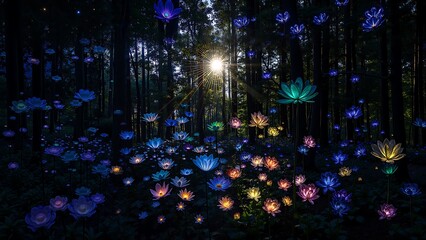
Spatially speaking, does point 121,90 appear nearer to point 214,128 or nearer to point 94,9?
point 94,9

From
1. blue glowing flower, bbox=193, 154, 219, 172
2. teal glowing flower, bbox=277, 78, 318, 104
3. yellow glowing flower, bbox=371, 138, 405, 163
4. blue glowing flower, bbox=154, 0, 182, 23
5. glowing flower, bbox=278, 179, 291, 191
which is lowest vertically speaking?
glowing flower, bbox=278, 179, 291, 191

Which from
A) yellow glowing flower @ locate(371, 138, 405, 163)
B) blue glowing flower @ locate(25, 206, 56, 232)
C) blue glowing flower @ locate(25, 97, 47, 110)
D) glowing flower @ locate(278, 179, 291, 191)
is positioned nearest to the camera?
blue glowing flower @ locate(25, 206, 56, 232)

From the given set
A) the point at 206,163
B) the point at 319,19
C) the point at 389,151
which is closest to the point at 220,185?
the point at 206,163

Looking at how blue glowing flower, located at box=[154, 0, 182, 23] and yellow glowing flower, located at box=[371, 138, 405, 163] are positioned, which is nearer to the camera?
blue glowing flower, located at box=[154, 0, 182, 23]

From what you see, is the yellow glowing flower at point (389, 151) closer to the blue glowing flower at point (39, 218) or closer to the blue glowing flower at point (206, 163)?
the blue glowing flower at point (206, 163)

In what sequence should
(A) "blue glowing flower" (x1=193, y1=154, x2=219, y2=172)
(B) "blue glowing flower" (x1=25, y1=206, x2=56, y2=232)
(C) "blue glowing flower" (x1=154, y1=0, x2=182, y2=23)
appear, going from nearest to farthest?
(B) "blue glowing flower" (x1=25, y1=206, x2=56, y2=232), (C) "blue glowing flower" (x1=154, y1=0, x2=182, y2=23), (A) "blue glowing flower" (x1=193, y1=154, x2=219, y2=172)

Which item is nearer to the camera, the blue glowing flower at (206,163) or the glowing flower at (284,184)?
the blue glowing flower at (206,163)

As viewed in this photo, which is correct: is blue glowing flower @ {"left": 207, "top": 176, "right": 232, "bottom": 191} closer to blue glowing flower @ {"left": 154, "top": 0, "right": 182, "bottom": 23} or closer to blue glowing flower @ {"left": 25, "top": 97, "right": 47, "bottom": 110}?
blue glowing flower @ {"left": 154, "top": 0, "right": 182, "bottom": 23}

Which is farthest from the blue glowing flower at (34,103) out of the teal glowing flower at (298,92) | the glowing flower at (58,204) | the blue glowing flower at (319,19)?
the blue glowing flower at (319,19)

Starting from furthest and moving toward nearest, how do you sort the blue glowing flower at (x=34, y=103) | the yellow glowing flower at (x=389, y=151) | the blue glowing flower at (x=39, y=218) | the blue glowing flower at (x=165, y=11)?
1. the blue glowing flower at (x=34, y=103)
2. the yellow glowing flower at (x=389, y=151)
3. the blue glowing flower at (x=165, y=11)
4. the blue glowing flower at (x=39, y=218)

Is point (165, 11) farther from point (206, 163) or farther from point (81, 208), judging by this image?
point (81, 208)

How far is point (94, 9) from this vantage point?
7336mm

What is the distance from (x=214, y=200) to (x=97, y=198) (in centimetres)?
234

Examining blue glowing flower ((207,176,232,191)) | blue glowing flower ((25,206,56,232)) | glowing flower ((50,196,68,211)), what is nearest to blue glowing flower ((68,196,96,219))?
blue glowing flower ((25,206,56,232))
